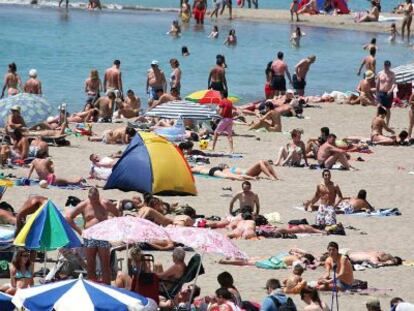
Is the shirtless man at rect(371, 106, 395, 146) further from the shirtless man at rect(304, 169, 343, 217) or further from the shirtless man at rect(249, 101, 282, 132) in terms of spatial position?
the shirtless man at rect(304, 169, 343, 217)

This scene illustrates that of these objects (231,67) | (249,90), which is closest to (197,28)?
(231,67)

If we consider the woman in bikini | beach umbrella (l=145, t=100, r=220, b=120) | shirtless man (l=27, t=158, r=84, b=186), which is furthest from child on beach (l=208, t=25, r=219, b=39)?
shirtless man (l=27, t=158, r=84, b=186)

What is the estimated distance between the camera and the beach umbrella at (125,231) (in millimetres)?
14469

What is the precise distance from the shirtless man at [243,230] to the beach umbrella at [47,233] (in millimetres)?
3828

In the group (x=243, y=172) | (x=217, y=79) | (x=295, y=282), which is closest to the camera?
(x=295, y=282)

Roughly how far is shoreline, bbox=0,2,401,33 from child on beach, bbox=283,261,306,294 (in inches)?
1375

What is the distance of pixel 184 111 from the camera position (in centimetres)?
2536

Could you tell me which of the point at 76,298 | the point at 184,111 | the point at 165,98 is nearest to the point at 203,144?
the point at 184,111

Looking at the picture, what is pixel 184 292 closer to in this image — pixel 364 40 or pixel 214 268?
pixel 214 268

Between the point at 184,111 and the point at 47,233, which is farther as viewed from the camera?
the point at 184,111

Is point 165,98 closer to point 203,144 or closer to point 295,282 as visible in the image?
point 203,144

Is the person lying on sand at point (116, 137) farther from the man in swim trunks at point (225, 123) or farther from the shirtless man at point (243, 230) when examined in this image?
the shirtless man at point (243, 230)

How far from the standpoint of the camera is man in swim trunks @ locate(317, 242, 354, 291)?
621 inches

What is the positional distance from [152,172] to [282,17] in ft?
113
